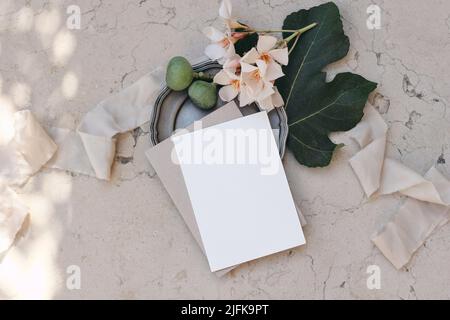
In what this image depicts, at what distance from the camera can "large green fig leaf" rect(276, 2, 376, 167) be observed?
0.77 metres

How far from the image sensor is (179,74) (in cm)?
75

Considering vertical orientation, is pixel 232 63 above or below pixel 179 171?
above

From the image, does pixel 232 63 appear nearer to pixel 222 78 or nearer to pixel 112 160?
pixel 222 78

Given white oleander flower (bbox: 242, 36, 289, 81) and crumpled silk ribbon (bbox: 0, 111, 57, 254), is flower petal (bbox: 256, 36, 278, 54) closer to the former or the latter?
white oleander flower (bbox: 242, 36, 289, 81)

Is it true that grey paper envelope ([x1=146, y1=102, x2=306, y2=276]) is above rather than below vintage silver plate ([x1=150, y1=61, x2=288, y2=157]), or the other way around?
below

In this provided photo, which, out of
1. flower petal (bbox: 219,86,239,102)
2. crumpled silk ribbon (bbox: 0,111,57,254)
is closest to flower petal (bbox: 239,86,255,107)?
flower petal (bbox: 219,86,239,102)

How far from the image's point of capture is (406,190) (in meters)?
0.78

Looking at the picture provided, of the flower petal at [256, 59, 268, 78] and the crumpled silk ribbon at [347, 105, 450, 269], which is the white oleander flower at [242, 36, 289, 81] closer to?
the flower petal at [256, 59, 268, 78]

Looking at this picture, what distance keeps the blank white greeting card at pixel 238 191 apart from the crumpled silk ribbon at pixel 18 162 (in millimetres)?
191

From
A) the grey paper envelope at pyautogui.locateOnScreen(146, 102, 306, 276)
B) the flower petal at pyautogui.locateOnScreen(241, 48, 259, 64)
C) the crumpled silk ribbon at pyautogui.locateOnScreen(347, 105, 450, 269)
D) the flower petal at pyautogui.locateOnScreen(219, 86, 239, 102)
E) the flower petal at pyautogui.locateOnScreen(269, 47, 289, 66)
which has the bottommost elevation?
the crumpled silk ribbon at pyautogui.locateOnScreen(347, 105, 450, 269)

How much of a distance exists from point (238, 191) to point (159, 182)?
0.37 ft

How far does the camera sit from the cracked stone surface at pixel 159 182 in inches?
30.8

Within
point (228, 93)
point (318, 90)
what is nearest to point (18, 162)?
point (228, 93)
